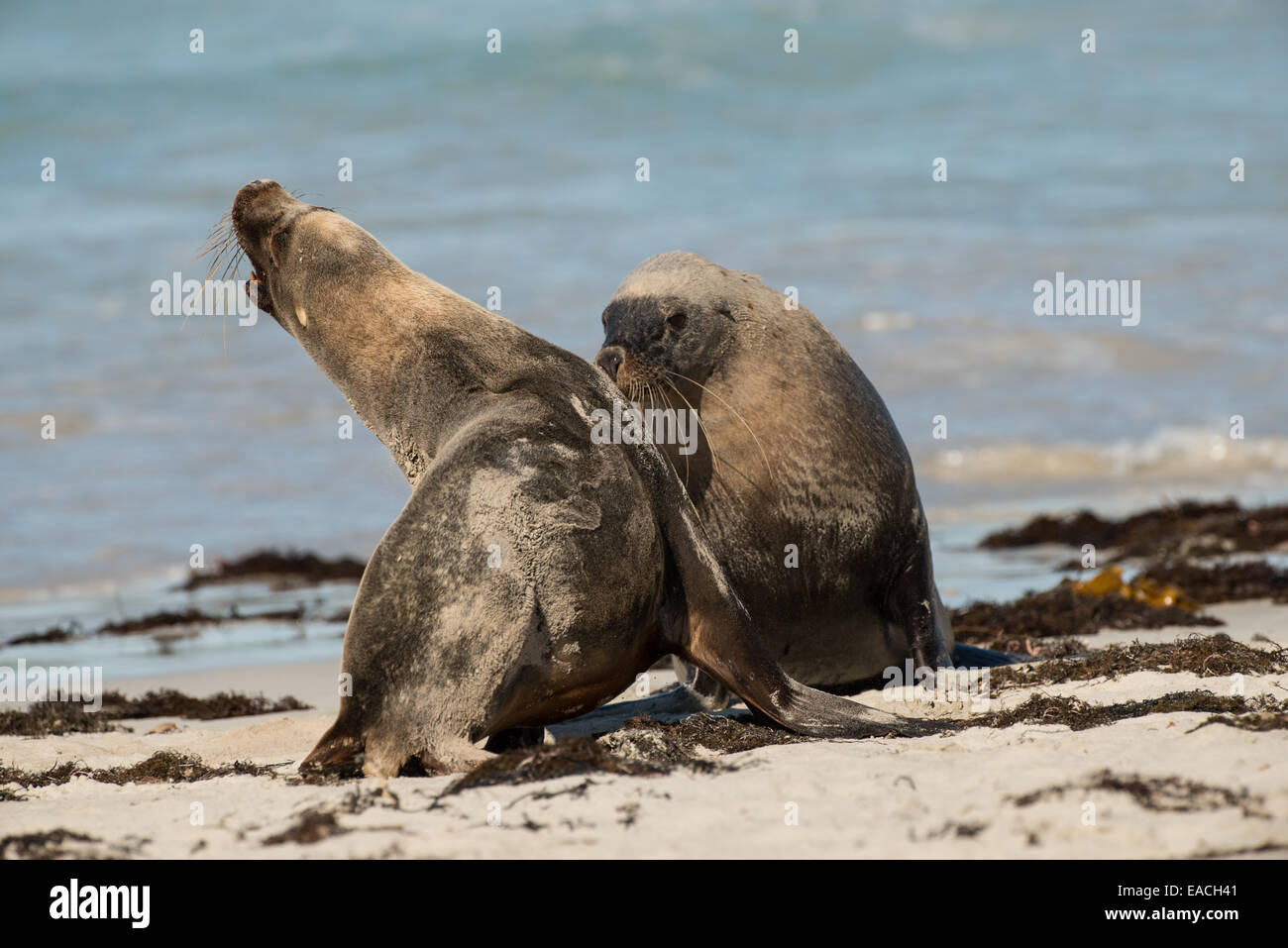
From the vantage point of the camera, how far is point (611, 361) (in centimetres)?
548

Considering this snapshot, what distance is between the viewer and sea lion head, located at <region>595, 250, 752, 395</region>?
5.53m

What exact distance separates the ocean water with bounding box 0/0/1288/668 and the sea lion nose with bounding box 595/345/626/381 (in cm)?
291

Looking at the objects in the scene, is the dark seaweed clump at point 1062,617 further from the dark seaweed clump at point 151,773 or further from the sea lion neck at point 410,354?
the dark seaweed clump at point 151,773

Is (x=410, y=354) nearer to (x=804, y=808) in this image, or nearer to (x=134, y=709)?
(x=804, y=808)

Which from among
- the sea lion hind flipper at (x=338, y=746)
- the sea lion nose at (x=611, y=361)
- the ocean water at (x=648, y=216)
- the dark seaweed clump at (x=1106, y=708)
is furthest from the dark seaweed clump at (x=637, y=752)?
the ocean water at (x=648, y=216)

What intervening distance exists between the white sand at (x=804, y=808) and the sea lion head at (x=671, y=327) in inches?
76.1

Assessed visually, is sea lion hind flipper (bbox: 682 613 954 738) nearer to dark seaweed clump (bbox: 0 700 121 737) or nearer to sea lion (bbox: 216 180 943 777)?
sea lion (bbox: 216 180 943 777)

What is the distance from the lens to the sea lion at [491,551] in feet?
13.5

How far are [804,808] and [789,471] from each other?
2.35 metres

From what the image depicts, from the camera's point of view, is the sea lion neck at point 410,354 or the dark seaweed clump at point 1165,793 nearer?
the dark seaweed clump at point 1165,793

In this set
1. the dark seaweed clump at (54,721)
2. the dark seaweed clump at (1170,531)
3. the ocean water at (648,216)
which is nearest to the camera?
the dark seaweed clump at (54,721)

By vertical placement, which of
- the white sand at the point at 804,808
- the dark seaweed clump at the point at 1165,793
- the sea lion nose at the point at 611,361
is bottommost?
the white sand at the point at 804,808
